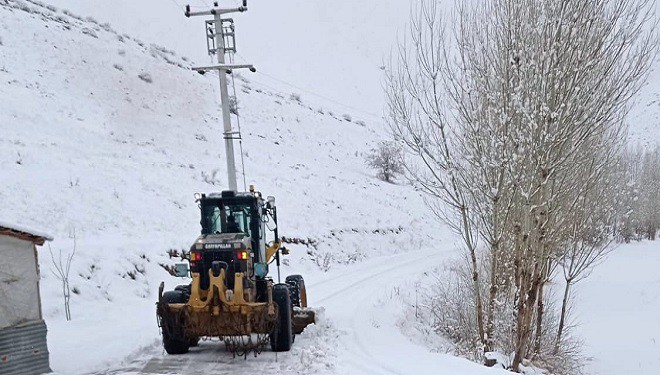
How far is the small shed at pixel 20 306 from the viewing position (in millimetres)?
7422

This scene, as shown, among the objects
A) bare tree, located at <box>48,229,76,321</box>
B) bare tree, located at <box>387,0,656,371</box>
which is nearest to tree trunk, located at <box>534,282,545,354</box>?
bare tree, located at <box>387,0,656,371</box>

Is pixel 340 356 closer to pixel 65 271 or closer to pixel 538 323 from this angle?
pixel 538 323

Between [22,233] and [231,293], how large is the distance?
302 cm

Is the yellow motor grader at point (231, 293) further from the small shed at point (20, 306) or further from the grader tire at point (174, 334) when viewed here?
the small shed at point (20, 306)

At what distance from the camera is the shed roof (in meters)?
7.38

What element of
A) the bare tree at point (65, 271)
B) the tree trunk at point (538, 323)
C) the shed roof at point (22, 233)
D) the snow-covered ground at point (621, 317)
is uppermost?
the shed roof at point (22, 233)

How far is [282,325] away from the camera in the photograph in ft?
28.9

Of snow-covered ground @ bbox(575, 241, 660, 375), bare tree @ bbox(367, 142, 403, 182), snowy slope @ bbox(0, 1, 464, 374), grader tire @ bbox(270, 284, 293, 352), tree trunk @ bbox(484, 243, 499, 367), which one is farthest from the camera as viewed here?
bare tree @ bbox(367, 142, 403, 182)

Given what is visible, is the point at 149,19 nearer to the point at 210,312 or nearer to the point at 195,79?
the point at 195,79

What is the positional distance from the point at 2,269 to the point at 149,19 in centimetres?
6888

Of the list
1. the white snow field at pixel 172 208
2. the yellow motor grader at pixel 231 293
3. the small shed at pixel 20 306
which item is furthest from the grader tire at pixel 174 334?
the small shed at pixel 20 306

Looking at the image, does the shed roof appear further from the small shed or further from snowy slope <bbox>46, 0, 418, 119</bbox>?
snowy slope <bbox>46, 0, 418, 119</bbox>

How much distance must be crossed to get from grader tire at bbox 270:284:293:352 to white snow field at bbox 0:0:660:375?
17cm

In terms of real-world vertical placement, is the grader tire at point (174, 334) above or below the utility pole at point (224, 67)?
below
